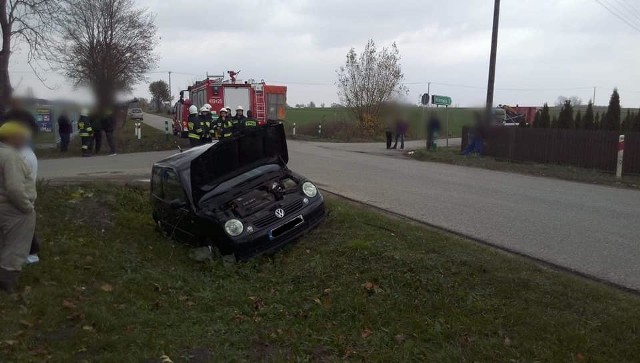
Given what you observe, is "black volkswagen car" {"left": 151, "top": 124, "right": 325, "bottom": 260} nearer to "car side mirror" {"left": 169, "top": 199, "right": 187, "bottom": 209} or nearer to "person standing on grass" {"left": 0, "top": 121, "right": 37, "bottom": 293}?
"car side mirror" {"left": 169, "top": 199, "right": 187, "bottom": 209}

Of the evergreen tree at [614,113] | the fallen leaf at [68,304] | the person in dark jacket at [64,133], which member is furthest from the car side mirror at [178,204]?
the evergreen tree at [614,113]

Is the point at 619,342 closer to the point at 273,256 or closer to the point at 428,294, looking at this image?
the point at 428,294

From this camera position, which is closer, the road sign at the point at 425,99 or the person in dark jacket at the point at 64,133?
the person in dark jacket at the point at 64,133

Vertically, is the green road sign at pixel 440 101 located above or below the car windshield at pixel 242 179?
above

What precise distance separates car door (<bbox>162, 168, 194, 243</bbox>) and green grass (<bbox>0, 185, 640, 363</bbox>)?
338 millimetres

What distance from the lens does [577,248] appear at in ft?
22.2

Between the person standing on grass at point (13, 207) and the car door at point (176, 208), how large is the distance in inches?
80.3

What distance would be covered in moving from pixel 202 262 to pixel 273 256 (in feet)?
2.91

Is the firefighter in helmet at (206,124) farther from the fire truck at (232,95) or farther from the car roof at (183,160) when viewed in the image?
the car roof at (183,160)

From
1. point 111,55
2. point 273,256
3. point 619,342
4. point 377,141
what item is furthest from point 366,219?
point 377,141

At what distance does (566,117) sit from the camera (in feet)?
72.6

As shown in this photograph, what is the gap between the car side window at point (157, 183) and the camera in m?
8.20

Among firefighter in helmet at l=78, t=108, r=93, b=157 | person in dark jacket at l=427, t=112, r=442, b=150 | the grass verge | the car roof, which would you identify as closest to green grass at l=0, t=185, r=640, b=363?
the car roof

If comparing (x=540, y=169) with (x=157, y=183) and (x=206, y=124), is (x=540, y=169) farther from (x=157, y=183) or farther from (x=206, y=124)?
(x=157, y=183)
